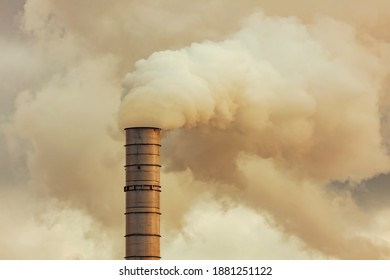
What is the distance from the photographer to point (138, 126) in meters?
39.9

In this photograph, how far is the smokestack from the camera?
38875mm

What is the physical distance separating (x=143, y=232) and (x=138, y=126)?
3893 mm

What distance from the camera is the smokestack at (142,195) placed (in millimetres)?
38875

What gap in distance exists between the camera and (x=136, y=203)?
39.2m

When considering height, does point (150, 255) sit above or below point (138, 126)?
below

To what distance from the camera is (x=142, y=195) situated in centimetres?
3909
